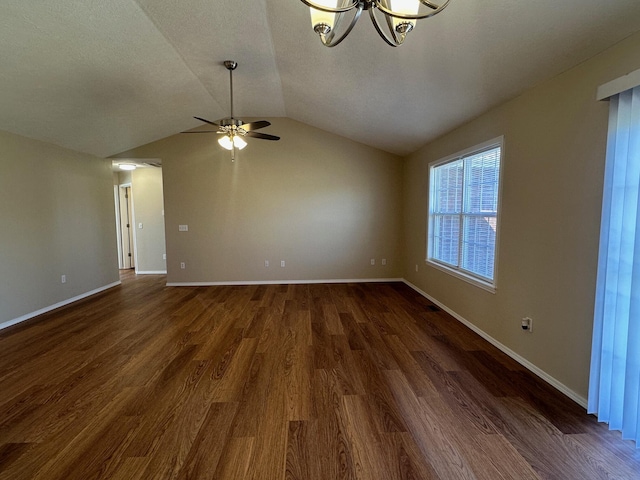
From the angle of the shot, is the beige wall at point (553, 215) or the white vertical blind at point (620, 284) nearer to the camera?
the white vertical blind at point (620, 284)

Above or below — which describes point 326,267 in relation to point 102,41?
below

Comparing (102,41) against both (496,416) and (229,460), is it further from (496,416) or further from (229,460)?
(496,416)

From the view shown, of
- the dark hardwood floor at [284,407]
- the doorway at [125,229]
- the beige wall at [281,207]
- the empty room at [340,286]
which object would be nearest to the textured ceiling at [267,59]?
the empty room at [340,286]

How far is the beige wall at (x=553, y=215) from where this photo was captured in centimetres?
183

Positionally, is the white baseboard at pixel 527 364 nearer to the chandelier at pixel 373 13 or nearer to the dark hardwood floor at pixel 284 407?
the dark hardwood floor at pixel 284 407

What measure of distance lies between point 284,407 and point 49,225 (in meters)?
4.43

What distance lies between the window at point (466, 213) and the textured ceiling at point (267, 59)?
509 mm

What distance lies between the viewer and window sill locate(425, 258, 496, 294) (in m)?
2.91

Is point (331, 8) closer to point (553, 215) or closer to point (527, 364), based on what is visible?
point (553, 215)

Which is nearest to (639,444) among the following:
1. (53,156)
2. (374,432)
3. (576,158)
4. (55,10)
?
(374,432)

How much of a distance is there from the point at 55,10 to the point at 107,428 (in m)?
3.05

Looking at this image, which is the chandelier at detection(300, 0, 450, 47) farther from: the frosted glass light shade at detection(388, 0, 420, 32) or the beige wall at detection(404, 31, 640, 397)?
the beige wall at detection(404, 31, 640, 397)

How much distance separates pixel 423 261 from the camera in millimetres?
4656

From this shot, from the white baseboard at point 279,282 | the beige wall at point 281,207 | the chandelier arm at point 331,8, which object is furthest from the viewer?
the white baseboard at point 279,282
